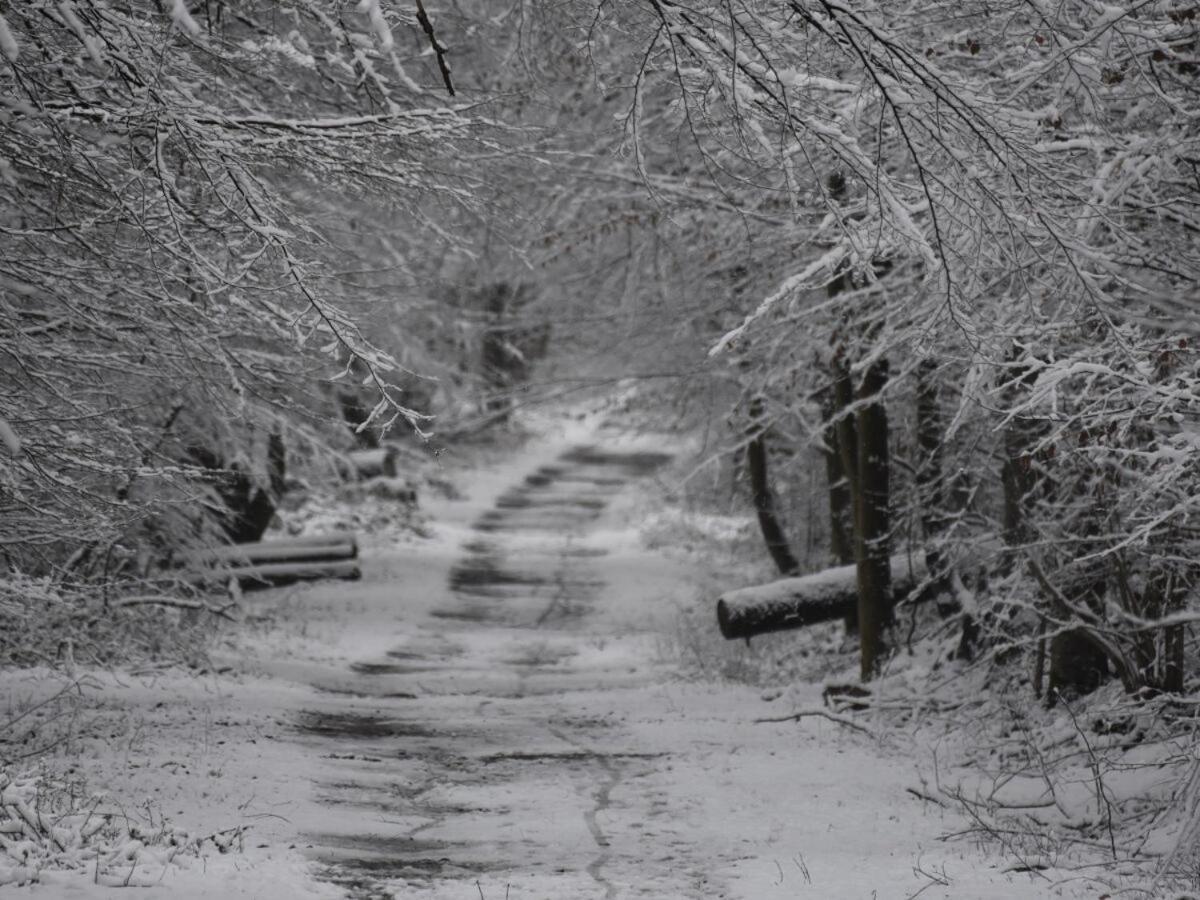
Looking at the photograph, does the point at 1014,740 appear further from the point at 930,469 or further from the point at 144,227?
the point at 144,227

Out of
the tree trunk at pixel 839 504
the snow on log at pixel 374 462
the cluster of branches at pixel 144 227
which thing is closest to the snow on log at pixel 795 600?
the tree trunk at pixel 839 504

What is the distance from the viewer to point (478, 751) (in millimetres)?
9039

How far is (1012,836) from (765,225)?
19.1 feet

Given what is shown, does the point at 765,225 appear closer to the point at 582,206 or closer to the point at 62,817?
the point at 582,206

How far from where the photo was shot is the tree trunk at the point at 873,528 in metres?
10.9

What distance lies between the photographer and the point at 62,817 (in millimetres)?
5625

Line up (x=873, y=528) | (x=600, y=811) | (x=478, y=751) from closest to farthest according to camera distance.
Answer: (x=600, y=811)
(x=478, y=751)
(x=873, y=528)

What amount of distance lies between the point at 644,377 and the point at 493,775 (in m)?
6.18

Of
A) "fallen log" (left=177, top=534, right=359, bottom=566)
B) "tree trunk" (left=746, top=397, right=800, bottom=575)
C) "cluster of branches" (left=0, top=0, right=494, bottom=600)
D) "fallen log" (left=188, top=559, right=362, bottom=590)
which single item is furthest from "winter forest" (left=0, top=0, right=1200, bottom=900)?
"fallen log" (left=177, top=534, right=359, bottom=566)

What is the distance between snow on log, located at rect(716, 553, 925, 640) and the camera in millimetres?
12219

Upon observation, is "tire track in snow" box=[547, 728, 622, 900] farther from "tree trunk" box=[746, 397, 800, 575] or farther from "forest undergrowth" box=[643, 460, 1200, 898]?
"tree trunk" box=[746, 397, 800, 575]

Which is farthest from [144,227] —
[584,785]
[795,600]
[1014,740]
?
[795,600]

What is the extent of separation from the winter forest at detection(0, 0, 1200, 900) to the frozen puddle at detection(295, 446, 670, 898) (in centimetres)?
6

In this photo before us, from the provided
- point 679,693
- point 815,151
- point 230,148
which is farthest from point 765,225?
point 230,148
